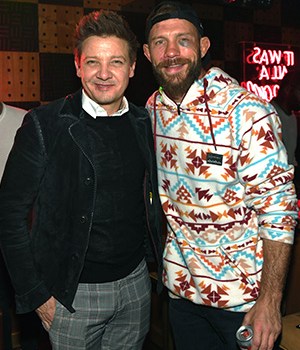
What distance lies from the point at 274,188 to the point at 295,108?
2.86 m

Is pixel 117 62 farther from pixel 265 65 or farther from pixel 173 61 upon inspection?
pixel 265 65

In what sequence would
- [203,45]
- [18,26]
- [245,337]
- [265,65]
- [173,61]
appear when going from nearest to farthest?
1. [245,337]
2. [173,61]
3. [203,45]
4. [18,26]
5. [265,65]

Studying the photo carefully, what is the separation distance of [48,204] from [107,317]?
478 mm

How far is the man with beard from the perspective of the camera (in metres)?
1.70

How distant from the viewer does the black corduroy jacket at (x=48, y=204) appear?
1719 mm

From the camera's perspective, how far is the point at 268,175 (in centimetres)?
168

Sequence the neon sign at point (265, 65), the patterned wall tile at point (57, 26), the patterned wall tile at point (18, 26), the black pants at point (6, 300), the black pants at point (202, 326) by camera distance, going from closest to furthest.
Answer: the black pants at point (202, 326), the black pants at point (6, 300), the patterned wall tile at point (18, 26), the patterned wall tile at point (57, 26), the neon sign at point (265, 65)

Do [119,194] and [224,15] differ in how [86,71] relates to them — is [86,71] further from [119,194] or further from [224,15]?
[224,15]

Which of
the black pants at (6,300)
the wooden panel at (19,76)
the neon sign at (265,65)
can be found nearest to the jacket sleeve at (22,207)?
the black pants at (6,300)

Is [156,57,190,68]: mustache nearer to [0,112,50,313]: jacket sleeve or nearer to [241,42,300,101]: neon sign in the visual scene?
[0,112,50,313]: jacket sleeve

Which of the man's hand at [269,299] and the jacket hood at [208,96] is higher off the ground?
the jacket hood at [208,96]

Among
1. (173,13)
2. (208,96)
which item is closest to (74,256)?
(208,96)

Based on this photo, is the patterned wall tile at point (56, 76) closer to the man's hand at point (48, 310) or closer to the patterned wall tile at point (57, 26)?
the patterned wall tile at point (57, 26)

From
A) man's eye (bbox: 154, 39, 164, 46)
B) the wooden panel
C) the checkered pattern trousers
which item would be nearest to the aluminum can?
the checkered pattern trousers
